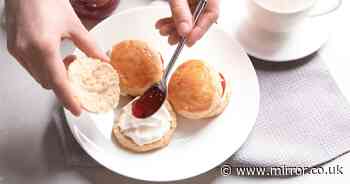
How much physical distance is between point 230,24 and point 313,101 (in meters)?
0.26

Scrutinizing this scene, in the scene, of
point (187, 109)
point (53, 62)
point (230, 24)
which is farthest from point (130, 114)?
point (230, 24)

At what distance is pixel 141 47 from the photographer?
1010 mm

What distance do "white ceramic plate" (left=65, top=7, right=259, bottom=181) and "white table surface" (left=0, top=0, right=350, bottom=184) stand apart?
0.06 meters

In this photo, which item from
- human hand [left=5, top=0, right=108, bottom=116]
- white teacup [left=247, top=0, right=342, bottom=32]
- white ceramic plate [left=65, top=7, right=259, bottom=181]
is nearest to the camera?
human hand [left=5, top=0, right=108, bottom=116]

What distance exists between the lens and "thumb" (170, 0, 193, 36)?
0.90 metres

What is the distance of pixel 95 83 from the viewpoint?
0.94 metres

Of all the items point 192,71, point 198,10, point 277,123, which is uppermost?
point 198,10

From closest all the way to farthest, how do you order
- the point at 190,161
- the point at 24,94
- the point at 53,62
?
the point at 53,62, the point at 190,161, the point at 24,94

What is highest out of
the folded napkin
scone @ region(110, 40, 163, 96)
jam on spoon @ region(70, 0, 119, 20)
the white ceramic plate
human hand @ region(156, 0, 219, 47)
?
human hand @ region(156, 0, 219, 47)

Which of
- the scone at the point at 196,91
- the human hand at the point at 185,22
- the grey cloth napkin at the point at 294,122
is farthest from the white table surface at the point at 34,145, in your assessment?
the human hand at the point at 185,22

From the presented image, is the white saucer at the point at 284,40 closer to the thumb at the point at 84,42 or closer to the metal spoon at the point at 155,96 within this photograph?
the metal spoon at the point at 155,96

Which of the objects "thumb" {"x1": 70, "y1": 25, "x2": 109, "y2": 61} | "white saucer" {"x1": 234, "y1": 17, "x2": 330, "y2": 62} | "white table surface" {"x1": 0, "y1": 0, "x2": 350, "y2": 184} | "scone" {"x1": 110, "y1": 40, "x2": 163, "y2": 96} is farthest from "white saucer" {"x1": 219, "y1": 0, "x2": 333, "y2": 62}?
"thumb" {"x1": 70, "y1": 25, "x2": 109, "y2": 61}

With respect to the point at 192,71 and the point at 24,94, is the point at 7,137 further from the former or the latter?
the point at 192,71

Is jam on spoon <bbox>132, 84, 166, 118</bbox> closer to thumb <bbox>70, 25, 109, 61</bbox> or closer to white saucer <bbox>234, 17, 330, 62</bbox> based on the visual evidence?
thumb <bbox>70, 25, 109, 61</bbox>
